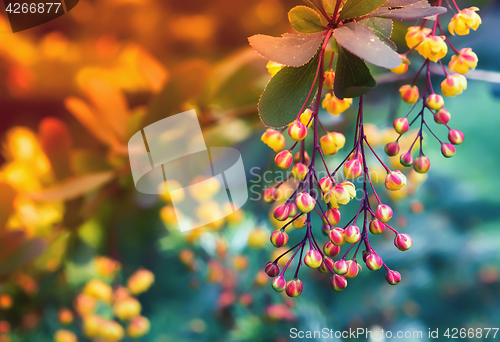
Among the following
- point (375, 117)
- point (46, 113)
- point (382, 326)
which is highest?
point (46, 113)

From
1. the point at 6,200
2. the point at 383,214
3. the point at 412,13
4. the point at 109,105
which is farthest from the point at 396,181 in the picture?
the point at 6,200

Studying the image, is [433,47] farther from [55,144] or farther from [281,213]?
[55,144]

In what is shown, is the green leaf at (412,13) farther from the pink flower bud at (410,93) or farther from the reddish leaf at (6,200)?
the reddish leaf at (6,200)

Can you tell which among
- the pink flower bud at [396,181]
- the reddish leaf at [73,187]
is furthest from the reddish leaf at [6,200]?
the pink flower bud at [396,181]

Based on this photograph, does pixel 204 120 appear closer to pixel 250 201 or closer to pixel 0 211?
pixel 250 201

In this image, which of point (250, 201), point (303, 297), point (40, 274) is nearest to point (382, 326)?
point (303, 297)

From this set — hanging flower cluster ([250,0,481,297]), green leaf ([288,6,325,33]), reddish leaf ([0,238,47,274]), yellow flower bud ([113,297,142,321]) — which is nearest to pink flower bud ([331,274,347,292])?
hanging flower cluster ([250,0,481,297])
